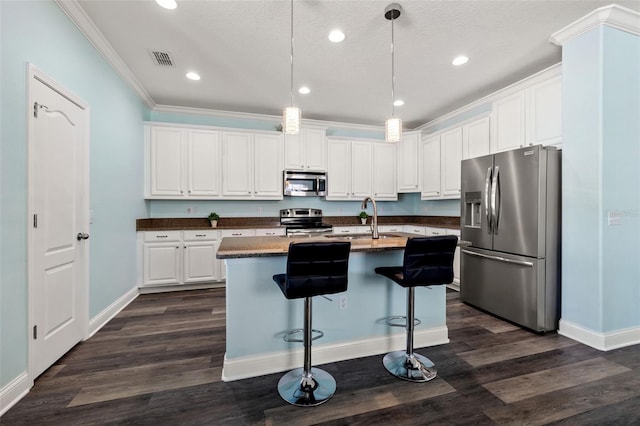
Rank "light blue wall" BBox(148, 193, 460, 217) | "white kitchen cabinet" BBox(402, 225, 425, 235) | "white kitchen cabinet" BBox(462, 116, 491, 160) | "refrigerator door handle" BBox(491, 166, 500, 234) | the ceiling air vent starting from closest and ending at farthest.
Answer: the ceiling air vent < "refrigerator door handle" BBox(491, 166, 500, 234) < "white kitchen cabinet" BBox(462, 116, 491, 160) < "light blue wall" BBox(148, 193, 460, 217) < "white kitchen cabinet" BBox(402, 225, 425, 235)

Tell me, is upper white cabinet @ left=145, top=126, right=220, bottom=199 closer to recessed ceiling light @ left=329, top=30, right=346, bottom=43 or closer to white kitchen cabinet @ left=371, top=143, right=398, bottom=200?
recessed ceiling light @ left=329, top=30, right=346, bottom=43

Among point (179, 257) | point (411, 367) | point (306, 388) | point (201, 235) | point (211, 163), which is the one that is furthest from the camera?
point (211, 163)

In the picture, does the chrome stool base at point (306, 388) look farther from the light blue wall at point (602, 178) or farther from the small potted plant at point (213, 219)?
the small potted plant at point (213, 219)

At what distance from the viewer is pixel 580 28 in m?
2.57

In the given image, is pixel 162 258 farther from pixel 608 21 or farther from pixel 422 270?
pixel 608 21

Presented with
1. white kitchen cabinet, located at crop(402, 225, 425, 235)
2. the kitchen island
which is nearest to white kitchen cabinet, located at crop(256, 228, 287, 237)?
the kitchen island

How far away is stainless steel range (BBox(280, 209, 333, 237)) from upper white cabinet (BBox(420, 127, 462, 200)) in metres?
1.93

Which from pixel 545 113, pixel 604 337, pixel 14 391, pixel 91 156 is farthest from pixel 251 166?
pixel 604 337

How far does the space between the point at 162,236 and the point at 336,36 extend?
3.55 m

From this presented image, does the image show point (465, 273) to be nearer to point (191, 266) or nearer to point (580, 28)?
point (580, 28)

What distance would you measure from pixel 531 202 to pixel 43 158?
166 inches

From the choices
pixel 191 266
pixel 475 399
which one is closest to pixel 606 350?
pixel 475 399

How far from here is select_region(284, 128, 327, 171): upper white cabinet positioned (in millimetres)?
4898

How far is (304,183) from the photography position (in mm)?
4973
